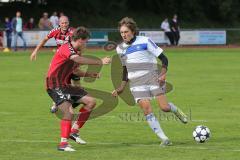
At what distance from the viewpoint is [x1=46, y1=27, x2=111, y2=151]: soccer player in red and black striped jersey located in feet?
36.4

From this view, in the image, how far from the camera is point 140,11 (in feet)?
210

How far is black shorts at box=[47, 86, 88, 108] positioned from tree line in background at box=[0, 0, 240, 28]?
46.3 meters

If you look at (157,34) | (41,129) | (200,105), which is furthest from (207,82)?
(157,34)

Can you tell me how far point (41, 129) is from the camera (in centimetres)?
1352

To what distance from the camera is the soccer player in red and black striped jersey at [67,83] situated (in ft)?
36.4

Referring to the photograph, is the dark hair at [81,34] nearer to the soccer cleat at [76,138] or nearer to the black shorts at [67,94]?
the black shorts at [67,94]

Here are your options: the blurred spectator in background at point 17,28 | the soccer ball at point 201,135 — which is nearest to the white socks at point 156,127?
the soccer ball at point 201,135

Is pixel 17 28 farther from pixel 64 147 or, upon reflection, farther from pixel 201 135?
pixel 64 147

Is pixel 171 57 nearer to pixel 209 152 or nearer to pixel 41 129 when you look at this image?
pixel 41 129

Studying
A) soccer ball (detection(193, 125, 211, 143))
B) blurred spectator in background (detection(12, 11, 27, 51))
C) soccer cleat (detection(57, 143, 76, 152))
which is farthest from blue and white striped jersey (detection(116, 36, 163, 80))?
blurred spectator in background (detection(12, 11, 27, 51))

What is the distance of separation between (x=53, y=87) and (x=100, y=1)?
49752 millimetres

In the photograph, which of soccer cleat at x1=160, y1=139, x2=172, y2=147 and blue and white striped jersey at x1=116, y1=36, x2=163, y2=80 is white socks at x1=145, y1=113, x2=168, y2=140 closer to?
soccer cleat at x1=160, y1=139, x2=172, y2=147

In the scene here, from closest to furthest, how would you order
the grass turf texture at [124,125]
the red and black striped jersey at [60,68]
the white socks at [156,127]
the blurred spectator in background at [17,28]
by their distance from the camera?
the grass turf texture at [124,125]
the red and black striped jersey at [60,68]
the white socks at [156,127]
the blurred spectator in background at [17,28]

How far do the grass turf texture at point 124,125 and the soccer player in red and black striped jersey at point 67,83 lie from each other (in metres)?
0.40
